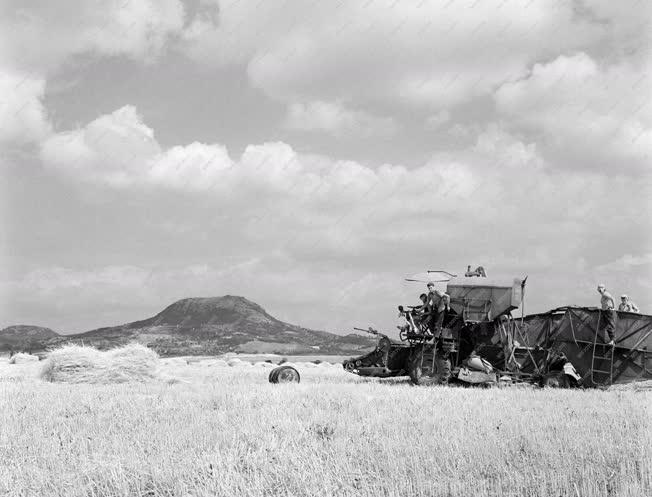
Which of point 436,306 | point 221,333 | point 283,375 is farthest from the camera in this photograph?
point 221,333

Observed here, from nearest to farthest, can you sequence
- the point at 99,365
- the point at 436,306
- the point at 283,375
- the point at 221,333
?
the point at 99,365 → the point at 283,375 → the point at 436,306 → the point at 221,333

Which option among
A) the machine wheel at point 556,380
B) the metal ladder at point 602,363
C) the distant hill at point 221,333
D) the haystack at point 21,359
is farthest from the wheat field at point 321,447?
the distant hill at point 221,333

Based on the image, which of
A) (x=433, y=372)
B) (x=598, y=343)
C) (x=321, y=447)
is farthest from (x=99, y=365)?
(x=598, y=343)

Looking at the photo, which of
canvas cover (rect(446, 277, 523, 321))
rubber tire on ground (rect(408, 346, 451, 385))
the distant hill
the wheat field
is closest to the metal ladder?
canvas cover (rect(446, 277, 523, 321))

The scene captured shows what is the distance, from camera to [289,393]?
11414 mm

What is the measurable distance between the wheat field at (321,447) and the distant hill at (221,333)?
31810mm

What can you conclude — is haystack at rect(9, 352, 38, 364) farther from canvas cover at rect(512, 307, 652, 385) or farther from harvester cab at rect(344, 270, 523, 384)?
canvas cover at rect(512, 307, 652, 385)

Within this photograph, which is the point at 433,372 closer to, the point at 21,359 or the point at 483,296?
the point at 483,296

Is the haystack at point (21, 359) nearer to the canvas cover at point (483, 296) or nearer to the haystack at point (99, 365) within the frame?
the haystack at point (99, 365)

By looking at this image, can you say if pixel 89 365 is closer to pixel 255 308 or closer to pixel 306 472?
pixel 306 472

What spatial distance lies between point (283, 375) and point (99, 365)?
4.43 metres

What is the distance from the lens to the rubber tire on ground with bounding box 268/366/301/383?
15.2m

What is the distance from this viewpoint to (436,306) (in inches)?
617

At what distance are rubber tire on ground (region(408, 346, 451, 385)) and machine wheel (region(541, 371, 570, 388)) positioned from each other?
7.30 ft
